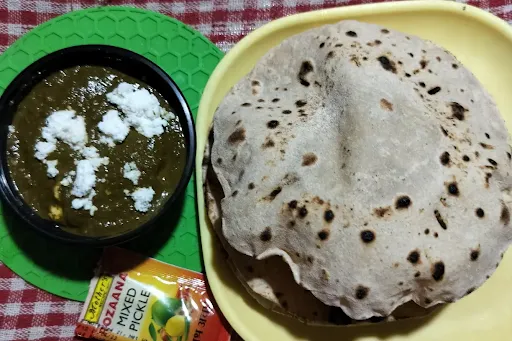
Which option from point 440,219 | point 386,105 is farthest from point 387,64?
point 440,219

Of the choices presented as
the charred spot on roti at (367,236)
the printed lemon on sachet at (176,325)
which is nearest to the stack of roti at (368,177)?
the charred spot on roti at (367,236)

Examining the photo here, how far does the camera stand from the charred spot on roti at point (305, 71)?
1188 mm

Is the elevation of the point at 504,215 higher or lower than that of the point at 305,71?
lower

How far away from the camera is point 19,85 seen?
123cm

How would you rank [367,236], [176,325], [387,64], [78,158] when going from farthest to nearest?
[176,325] < [78,158] < [387,64] < [367,236]

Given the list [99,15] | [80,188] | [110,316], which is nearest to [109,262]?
[110,316]

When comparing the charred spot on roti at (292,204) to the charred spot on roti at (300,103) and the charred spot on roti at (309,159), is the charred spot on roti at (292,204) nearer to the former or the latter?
the charred spot on roti at (309,159)

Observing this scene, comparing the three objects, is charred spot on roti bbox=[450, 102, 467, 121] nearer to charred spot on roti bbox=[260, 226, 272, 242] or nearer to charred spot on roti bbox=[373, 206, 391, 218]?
charred spot on roti bbox=[373, 206, 391, 218]

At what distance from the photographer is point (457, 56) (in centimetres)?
142

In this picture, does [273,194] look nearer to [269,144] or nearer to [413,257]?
[269,144]

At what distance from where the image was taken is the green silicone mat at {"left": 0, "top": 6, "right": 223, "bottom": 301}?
1.38 metres

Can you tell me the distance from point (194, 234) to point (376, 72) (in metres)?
0.62

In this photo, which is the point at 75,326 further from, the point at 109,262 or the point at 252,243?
the point at 252,243

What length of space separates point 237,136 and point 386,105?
308mm
